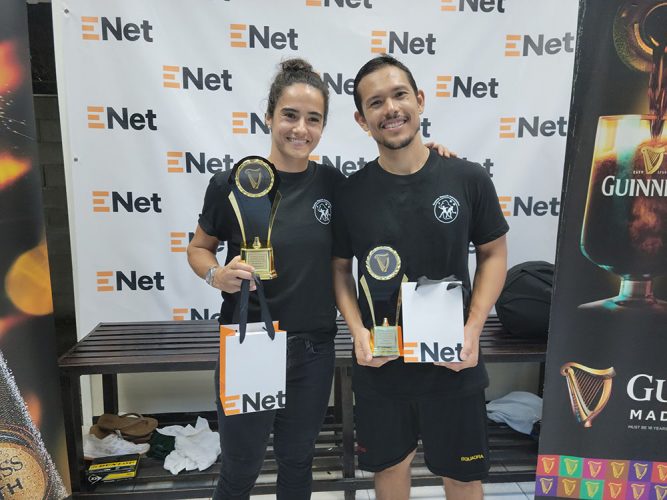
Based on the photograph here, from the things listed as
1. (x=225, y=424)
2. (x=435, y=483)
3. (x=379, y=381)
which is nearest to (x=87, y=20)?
(x=225, y=424)

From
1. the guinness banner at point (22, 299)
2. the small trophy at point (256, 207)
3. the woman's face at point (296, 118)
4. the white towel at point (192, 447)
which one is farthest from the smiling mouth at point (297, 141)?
the white towel at point (192, 447)

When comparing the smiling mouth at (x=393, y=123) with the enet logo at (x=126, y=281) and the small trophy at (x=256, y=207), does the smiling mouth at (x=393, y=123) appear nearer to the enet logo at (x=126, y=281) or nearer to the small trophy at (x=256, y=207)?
the small trophy at (x=256, y=207)

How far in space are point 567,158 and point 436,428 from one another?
84cm

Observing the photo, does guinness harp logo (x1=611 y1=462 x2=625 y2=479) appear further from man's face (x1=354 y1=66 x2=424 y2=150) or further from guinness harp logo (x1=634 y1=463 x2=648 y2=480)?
man's face (x1=354 y1=66 x2=424 y2=150)

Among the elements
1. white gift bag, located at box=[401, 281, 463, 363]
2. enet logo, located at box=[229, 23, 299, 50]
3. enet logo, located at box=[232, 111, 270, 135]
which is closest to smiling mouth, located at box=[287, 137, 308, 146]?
white gift bag, located at box=[401, 281, 463, 363]

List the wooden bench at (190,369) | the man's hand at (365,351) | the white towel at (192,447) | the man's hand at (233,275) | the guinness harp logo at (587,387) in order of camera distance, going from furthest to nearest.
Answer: the white towel at (192,447), the wooden bench at (190,369), the guinness harp logo at (587,387), the man's hand at (365,351), the man's hand at (233,275)

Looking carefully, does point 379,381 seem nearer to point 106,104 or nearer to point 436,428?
point 436,428

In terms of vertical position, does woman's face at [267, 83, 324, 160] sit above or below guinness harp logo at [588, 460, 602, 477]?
above

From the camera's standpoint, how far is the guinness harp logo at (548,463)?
145 cm

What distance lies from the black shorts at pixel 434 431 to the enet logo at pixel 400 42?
164 centimetres

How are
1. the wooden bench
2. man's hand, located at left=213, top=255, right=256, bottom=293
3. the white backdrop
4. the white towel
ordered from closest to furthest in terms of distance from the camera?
man's hand, located at left=213, top=255, right=256, bottom=293 → the wooden bench → the white towel → the white backdrop

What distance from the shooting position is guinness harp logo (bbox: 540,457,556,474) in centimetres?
145

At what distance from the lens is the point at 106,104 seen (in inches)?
84.7

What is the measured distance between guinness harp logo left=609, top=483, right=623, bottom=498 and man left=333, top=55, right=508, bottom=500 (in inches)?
16.8
